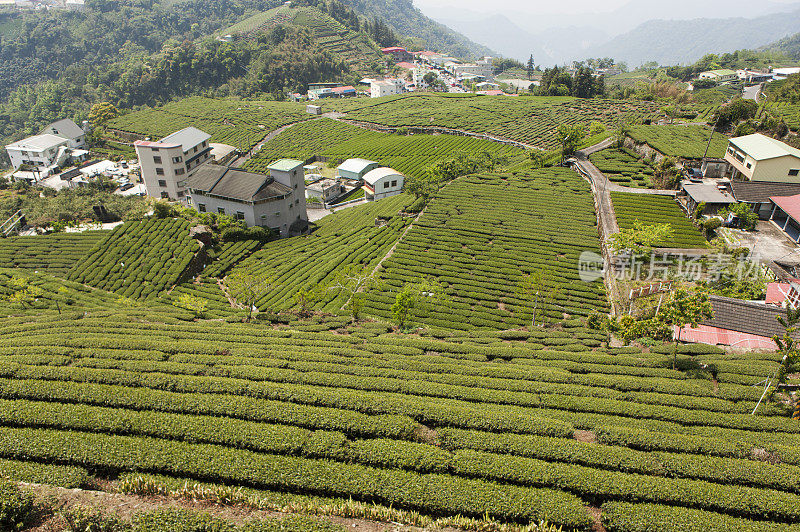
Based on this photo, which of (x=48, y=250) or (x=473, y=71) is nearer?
(x=48, y=250)

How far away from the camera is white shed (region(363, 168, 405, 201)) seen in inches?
2739

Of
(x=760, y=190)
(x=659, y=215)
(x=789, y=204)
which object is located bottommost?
(x=659, y=215)

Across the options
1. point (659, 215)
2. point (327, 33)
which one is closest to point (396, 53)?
point (327, 33)

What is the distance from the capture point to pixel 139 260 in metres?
42.1

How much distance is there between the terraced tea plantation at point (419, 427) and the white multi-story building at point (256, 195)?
87.7 ft

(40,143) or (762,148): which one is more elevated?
(40,143)

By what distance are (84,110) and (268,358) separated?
147 metres

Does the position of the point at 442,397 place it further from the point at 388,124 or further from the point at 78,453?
the point at 388,124

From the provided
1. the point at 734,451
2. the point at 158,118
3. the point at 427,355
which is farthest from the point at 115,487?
the point at 158,118

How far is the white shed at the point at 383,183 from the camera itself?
69.6 m

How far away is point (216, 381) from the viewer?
2044 cm

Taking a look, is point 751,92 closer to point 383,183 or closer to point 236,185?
point 383,183

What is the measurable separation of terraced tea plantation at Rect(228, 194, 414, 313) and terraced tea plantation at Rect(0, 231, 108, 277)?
17.7m

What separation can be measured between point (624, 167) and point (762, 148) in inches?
580
